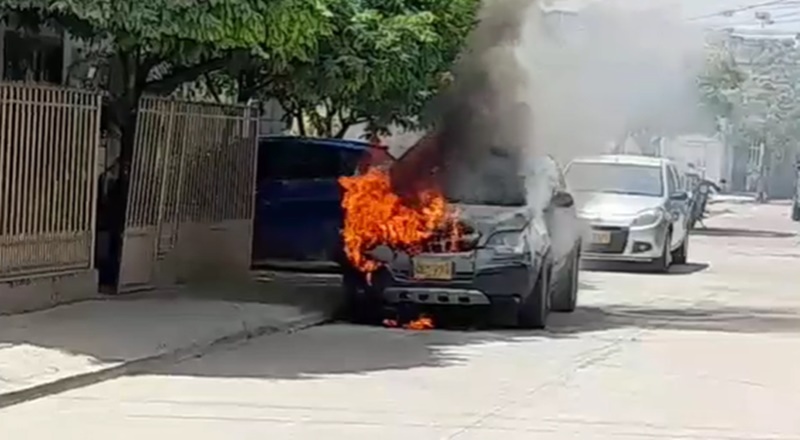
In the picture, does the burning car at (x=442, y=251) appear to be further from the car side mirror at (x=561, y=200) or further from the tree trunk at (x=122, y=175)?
the tree trunk at (x=122, y=175)

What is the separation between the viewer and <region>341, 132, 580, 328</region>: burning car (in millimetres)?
14641

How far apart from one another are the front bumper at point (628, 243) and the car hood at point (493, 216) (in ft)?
27.8

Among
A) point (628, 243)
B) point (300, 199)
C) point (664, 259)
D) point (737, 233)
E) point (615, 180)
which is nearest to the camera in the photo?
point (300, 199)

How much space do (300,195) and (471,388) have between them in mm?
7596

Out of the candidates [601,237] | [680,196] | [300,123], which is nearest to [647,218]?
[601,237]

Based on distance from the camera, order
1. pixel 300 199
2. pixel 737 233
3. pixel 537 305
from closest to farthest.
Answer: pixel 537 305
pixel 300 199
pixel 737 233

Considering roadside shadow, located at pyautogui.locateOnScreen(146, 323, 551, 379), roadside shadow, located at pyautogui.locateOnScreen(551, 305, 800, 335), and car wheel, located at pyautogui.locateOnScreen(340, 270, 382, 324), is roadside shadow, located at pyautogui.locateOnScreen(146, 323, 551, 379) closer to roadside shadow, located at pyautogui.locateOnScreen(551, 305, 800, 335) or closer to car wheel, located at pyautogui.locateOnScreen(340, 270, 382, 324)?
car wheel, located at pyautogui.locateOnScreen(340, 270, 382, 324)

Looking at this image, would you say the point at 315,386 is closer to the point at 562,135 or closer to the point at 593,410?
the point at 593,410

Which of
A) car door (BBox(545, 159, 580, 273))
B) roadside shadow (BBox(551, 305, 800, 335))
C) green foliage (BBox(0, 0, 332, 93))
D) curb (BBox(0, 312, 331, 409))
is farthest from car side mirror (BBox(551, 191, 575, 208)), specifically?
green foliage (BBox(0, 0, 332, 93))

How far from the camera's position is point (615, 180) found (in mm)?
24734

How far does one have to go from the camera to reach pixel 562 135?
19.7 meters

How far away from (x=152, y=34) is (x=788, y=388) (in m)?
5.50

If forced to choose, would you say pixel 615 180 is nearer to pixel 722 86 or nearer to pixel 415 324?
pixel 415 324

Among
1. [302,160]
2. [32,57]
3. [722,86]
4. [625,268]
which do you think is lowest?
[625,268]
